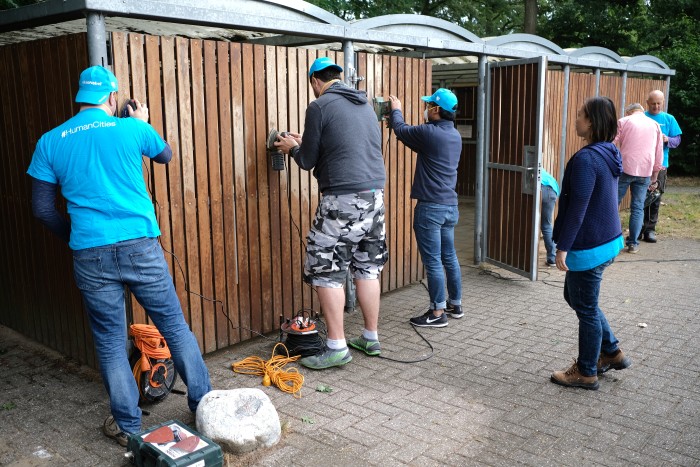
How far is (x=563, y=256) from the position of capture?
4.22 meters

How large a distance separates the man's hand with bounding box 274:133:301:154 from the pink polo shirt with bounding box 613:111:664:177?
16.0ft

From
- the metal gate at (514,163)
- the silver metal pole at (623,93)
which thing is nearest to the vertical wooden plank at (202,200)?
the metal gate at (514,163)

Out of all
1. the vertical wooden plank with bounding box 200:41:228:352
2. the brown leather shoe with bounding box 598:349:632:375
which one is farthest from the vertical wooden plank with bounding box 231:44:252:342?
the brown leather shoe with bounding box 598:349:632:375

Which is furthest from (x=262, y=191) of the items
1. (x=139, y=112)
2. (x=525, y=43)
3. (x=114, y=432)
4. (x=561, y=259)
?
(x=525, y=43)

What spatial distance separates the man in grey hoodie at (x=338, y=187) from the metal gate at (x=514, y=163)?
110 inches

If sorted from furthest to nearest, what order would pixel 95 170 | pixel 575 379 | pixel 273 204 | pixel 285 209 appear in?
pixel 285 209
pixel 273 204
pixel 575 379
pixel 95 170

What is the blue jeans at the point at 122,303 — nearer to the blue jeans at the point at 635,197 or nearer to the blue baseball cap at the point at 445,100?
the blue baseball cap at the point at 445,100

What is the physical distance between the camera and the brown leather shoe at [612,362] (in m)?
4.63

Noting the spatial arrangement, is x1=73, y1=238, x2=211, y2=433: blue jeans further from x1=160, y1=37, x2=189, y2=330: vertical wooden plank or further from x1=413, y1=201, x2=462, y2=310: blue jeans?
x1=413, y1=201, x2=462, y2=310: blue jeans

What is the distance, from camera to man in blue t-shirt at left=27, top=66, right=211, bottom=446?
3.49 m

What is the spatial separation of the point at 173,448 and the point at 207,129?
7.82 feet

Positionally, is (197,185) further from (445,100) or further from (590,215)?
(590,215)

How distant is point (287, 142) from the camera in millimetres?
5008

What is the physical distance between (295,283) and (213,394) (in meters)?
2.03
